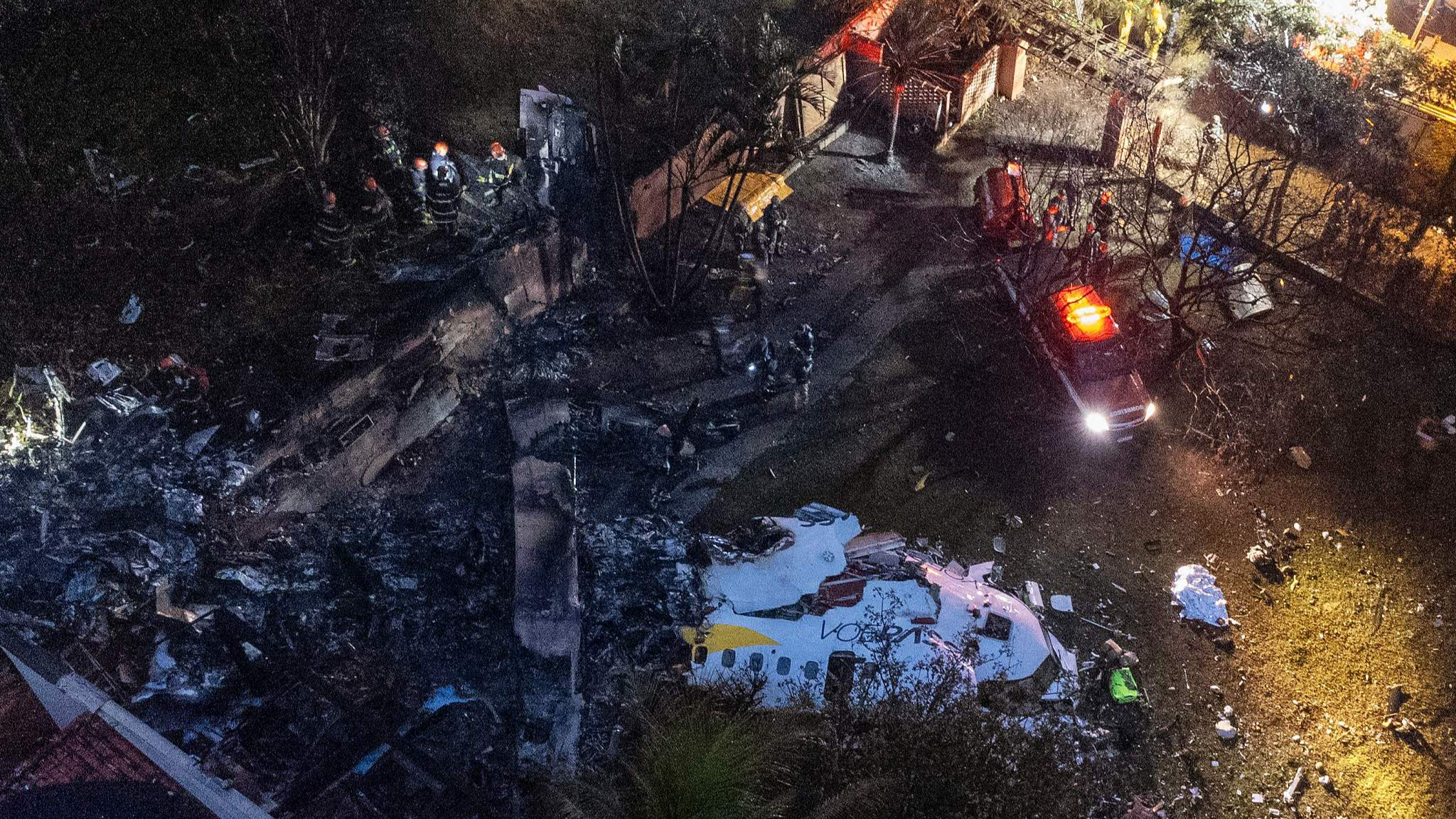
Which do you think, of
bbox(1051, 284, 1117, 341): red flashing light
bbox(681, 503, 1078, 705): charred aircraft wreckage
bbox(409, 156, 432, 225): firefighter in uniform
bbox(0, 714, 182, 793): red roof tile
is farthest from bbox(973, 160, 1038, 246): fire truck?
bbox(0, 714, 182, 793): red roof tile

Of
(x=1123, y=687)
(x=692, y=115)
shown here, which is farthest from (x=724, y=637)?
(x=692, y=115)

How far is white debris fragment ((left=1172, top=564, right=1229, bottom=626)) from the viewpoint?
12.2 meters

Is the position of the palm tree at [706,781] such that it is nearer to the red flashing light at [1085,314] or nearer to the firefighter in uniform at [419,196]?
the red flashing light at [1085,314]

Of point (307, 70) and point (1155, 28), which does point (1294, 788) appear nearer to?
point (307, 70)

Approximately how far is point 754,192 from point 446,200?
5673 millimetres

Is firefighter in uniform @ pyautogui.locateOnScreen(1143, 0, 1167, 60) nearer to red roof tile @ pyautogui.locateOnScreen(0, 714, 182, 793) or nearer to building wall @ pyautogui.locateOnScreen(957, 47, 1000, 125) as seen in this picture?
building wall @ pyautogui.locateOnScreen(957, 47, 1000, 125)

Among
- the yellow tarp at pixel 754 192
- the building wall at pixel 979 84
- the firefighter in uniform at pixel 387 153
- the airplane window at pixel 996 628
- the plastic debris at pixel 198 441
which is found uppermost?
the building wall at pixel 979 84

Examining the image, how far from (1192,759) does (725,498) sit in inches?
263

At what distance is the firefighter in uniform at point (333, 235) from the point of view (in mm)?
14102

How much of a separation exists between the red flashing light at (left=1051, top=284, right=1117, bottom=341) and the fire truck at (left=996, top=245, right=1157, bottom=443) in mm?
11

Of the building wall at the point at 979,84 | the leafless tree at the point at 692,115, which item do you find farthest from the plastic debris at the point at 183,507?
the building wall at the point at 979,84

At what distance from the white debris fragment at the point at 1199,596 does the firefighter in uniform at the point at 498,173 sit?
471 inches

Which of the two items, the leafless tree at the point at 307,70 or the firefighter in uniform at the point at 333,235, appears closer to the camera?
the leafless tree at the point at 307,70

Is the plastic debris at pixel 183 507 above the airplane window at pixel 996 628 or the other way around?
above
